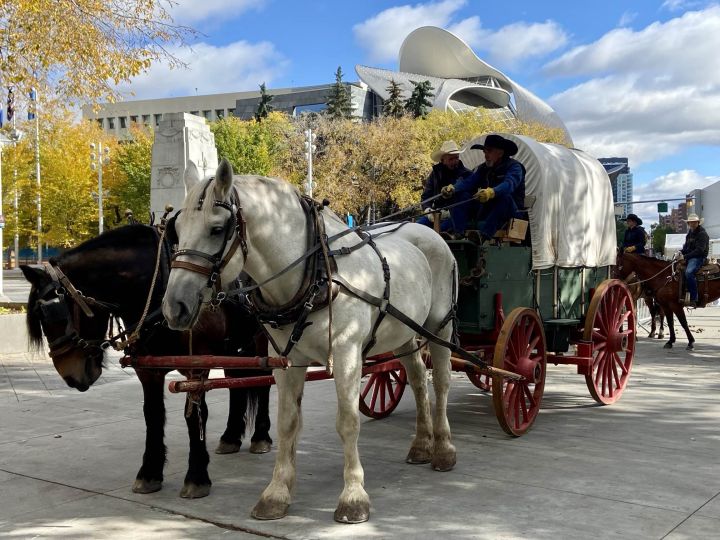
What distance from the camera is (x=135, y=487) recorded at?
4980 mm

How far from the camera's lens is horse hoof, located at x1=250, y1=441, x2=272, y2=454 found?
6.14m

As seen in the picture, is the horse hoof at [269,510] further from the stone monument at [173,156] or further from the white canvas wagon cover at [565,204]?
the stone monument at [173,156]

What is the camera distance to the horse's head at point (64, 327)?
4773 millimetres

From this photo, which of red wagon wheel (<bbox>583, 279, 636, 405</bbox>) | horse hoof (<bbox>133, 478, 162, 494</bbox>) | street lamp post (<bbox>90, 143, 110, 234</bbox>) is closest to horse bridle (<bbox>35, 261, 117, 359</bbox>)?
horse hoof (<bbox>133, 478, 162, 494</bbox>)

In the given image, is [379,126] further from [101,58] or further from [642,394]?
[642,394]

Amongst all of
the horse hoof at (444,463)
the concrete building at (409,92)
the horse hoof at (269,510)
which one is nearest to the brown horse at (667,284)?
the horse hoof at (444,463)

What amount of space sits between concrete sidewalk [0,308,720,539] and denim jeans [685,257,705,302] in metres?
5.24

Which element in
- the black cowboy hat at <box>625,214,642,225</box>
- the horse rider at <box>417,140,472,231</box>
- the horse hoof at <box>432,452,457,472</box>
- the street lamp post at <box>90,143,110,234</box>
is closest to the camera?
the horse hoof at <box>432,452,457,472</box>

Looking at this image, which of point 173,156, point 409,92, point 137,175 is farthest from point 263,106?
point 173,156

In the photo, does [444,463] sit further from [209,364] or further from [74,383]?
[74,383]

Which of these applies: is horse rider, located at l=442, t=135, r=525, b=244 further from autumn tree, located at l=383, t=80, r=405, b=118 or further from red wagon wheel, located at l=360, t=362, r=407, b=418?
autumn tree, located at l=383, t=80, r=405, b=118

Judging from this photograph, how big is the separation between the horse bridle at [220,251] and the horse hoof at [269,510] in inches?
55.4

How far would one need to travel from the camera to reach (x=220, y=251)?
151 inches

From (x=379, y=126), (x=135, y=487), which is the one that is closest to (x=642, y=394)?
(x=135, y=487)
